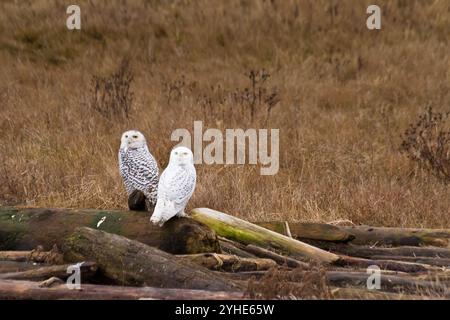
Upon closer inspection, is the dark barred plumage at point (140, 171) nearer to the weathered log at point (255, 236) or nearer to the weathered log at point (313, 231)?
Result: the weathered log at point (255, 236)

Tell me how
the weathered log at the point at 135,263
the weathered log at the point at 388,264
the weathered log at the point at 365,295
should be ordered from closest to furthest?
the weathered log at the point at 365,295 < the weathered log at the point at 135,263 < the weathered log at the point at 388,264

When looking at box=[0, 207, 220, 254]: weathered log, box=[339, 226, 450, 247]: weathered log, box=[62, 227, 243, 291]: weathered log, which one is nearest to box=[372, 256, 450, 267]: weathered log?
box=[339, 226, 450, 247]: weathered log

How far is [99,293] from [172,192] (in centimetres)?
118

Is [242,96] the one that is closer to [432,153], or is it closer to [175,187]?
[432,153]

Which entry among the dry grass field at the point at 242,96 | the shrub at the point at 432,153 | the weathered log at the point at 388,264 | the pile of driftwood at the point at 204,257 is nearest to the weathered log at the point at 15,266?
the pile of driftwood at the point at 204,257

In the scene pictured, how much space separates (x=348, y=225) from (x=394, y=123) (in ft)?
20.2

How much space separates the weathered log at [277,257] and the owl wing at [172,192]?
1.83 ft

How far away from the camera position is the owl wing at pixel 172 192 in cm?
527

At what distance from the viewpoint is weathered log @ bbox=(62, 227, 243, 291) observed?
448 cm

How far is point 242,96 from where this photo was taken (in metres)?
11.9

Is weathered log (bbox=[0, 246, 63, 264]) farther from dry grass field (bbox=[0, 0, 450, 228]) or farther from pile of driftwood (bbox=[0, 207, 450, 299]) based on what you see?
dry grass field (bbox=[0, 0, 450, 228])

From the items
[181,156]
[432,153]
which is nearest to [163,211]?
[181,156]

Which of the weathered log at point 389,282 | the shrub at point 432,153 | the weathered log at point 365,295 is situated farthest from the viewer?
the shrub at point 432,153
